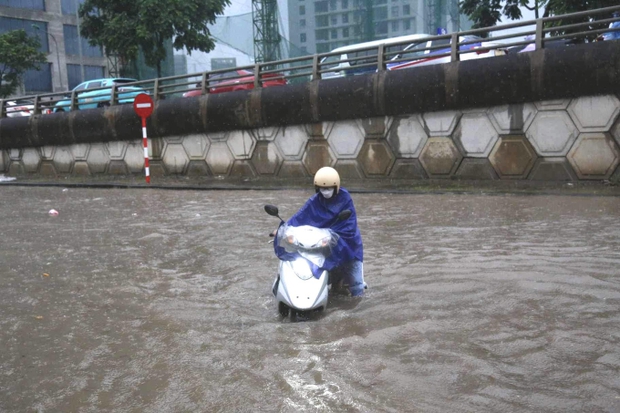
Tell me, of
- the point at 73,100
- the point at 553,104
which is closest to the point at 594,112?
the point at 553,104

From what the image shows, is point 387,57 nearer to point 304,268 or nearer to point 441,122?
point 441,122

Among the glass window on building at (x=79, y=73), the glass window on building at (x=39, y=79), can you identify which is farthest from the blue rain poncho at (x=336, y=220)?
the glass window on building at (x=79, y=73)

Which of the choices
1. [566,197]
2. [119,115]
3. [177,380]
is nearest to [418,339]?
[177,380]

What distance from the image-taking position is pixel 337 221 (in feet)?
18.4

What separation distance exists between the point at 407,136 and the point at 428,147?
555 mm

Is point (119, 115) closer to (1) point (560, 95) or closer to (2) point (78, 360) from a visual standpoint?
(1) point (560, 95)

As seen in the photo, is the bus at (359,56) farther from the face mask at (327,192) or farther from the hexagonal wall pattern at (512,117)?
the face mask at (327,192)

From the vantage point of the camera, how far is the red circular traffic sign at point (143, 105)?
17.9m

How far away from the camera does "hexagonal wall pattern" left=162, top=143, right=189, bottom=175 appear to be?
1858cm

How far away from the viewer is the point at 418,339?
4.66 meters

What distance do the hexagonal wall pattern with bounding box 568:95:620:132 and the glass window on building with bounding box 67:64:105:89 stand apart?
4405 cm

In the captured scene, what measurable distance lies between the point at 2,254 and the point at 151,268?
2.44 m

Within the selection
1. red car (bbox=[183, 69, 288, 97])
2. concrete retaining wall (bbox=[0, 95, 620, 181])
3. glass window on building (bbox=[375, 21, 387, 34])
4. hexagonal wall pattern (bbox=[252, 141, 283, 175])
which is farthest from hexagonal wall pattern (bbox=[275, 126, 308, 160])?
glass window on building (bbox=[375, 21, 387, 34])

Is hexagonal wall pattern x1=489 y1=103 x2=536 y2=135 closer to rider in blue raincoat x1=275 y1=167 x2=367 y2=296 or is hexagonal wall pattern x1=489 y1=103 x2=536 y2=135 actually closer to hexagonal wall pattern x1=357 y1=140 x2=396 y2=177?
hexagonal wall pattern x1=357 y1=140 x2=396 y2=177
